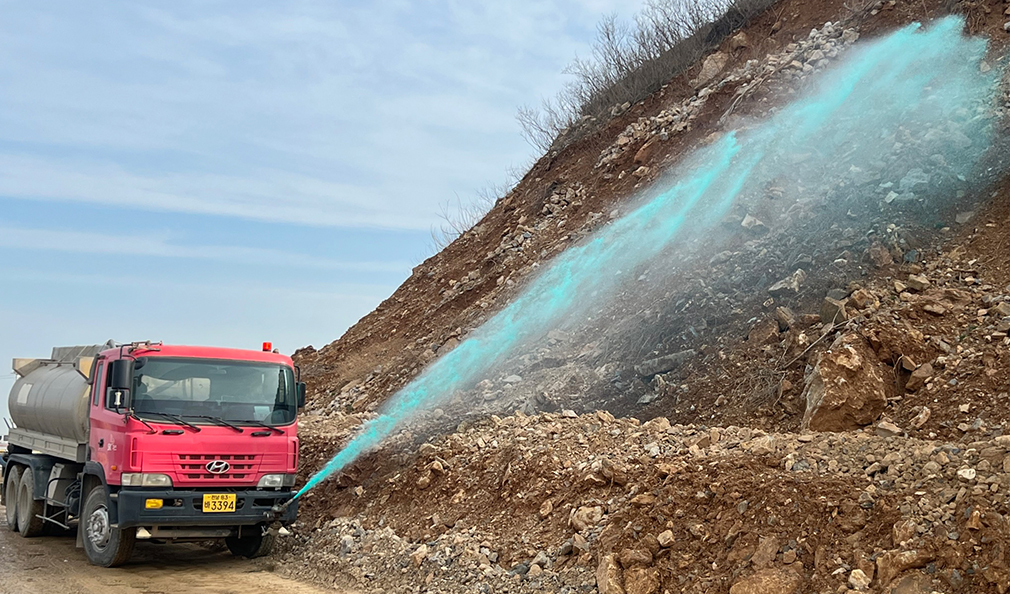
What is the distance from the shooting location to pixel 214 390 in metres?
10.0

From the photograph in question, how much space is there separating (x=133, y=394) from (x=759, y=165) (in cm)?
1133

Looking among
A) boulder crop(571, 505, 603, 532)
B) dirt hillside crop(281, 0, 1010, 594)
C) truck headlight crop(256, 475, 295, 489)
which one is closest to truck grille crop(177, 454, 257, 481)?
truck headlight crop(256, 475, 295, 489)

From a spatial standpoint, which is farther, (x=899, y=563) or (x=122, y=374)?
(x=122, y=374)

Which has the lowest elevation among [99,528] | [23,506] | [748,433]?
[748,433]

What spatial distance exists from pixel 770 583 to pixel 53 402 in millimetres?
9387

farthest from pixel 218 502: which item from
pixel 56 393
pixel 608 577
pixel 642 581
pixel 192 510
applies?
pixel 642 581

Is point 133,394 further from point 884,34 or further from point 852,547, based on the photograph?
point 884,34

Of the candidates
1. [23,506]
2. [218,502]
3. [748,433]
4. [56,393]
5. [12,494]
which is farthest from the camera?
[12,494]

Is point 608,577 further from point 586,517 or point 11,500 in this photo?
point 11,500

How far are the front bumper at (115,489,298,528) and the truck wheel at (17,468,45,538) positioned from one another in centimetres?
361

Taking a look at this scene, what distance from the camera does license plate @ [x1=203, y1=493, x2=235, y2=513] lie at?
9578 millimetres

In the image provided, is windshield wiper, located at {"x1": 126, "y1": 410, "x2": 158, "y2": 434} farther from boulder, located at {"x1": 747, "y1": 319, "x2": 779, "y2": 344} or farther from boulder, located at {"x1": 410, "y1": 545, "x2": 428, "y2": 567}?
boulder, located at {"x1": 747, "y1": 319, "x2": 779, "y2": 344}

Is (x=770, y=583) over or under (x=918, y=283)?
under

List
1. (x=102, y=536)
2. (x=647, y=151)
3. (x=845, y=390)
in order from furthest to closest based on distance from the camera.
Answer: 1. (x=647, y=151)
2. (x=102, y=536)
3. (x=845, y=390)
